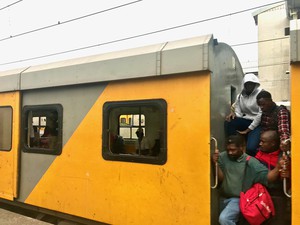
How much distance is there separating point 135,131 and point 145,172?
599 mm

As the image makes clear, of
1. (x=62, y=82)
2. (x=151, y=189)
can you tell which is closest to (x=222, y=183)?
(x=151, y=189)

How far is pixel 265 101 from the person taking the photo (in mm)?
3316

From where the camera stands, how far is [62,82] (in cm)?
413

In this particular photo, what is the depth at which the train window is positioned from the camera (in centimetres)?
486

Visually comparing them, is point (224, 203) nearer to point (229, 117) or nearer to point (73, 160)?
point (229, 117)

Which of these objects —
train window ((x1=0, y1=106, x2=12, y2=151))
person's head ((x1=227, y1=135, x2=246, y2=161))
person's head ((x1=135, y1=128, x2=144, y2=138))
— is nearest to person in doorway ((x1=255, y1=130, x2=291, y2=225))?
person's head ((x1=227, y1=135, x2=246, y2=161))

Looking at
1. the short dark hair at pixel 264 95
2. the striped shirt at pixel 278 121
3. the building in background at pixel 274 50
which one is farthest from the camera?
the building in background at pixel 274 50

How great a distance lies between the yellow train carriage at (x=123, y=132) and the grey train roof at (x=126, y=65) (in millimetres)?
12

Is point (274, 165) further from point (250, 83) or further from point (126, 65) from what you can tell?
point (126, 65)

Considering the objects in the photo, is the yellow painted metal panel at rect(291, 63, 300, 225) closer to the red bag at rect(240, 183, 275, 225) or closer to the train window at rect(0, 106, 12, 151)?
the red bag at rect(240, 183, 275, 225)

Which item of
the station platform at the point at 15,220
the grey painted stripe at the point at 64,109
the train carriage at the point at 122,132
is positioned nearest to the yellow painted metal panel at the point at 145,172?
the train carriage at the point at 122,132

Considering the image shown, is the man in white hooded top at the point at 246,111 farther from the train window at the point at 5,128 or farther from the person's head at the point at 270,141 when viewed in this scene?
the train window at the point at 5,128

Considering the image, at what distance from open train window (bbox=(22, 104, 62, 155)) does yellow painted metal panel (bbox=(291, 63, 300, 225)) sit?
9.67 ft

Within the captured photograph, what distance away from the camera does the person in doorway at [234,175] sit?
299 cm
